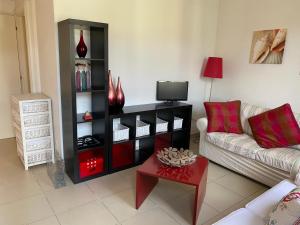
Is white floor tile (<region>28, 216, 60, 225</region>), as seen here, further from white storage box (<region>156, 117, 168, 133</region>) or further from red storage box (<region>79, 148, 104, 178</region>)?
white storage box (<region>156, 117, 168, 133</region>)

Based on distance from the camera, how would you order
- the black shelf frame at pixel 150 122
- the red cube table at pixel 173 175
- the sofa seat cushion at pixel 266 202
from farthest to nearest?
1. the black shelf frame at pixel 150 122
2. the red cube table at pixel 173 175
3. the sofa seat cushion at pixel 266 202

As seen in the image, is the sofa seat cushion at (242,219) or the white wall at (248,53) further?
the white wall at (248,53)

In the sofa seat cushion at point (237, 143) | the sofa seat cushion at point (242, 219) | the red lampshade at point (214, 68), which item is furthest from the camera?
the red lampshade at point (214, 68)

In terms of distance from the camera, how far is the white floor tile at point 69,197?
218 centimetres

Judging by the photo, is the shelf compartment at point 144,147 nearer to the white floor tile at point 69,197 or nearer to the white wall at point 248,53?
the white floor tile at point 69,197

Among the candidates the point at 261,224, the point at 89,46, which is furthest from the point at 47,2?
the point at 261,224

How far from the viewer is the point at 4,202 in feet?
7.23

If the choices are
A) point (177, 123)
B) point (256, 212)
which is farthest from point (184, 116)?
point (256, 212)

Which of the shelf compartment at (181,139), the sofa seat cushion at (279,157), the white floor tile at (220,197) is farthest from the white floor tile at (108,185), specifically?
the sofa seat cushion at (279,157)

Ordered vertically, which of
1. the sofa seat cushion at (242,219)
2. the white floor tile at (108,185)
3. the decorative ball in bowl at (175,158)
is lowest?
the white floor tile at (108,185)

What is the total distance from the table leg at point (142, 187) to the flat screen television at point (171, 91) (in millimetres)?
1391

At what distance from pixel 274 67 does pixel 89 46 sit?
251 centimetres

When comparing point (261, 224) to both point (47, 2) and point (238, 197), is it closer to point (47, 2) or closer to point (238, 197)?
point (238, 197)

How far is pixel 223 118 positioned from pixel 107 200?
178cm
